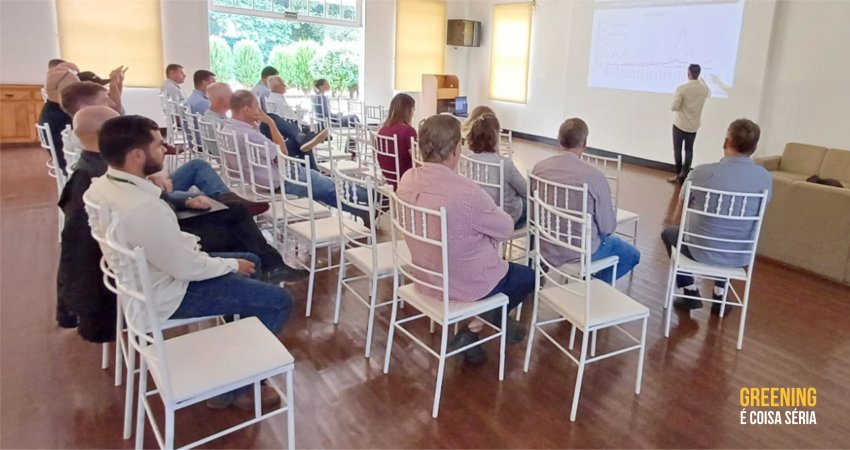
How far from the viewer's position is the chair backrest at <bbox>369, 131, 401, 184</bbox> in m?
4.23

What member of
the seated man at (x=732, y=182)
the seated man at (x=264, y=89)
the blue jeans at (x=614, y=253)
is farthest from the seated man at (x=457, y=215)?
the seated man at (x=264, y=89)

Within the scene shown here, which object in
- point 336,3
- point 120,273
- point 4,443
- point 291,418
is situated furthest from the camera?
point 336,3

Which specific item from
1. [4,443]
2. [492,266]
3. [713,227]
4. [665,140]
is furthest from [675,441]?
Result: [665,140]

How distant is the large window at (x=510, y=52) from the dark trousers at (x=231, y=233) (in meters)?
8.80

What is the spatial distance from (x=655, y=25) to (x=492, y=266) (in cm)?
710

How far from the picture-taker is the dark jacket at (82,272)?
2158 millimetres

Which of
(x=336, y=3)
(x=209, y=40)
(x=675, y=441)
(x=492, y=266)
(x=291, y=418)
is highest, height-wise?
(x=336, y=3)

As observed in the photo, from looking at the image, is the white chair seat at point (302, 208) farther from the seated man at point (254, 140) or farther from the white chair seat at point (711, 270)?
the white chair seat at point (711, 270)

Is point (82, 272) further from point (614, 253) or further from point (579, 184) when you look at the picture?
point (614, 253)

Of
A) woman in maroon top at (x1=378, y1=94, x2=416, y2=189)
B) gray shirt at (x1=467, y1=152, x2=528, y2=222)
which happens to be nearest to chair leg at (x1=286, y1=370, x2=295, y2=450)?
gray shirt at (x1=467, y1=152, x2=528, y2=222)

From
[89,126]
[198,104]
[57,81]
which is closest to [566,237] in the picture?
[89,126]

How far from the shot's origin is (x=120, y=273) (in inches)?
67.8

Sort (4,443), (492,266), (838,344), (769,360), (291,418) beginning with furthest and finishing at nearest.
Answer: (838,344) < (769,360) < (492,266) < (4,443) < (291,418)

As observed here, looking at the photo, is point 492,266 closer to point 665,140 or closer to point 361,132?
point 361,132
